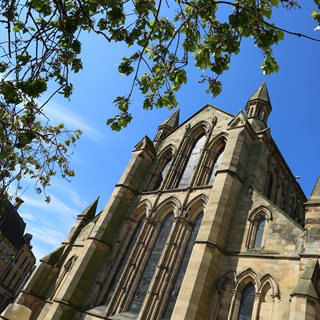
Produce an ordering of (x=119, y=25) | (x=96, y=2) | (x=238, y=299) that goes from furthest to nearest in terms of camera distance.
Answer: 1. (x=238, y=299)
2. (x=119, y=25)
3. (x=96, y=2)

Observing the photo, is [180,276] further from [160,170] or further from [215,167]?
[160,170]

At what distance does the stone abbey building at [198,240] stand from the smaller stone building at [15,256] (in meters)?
33.4

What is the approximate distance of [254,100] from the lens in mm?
18375

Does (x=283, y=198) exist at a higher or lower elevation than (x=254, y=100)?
lower

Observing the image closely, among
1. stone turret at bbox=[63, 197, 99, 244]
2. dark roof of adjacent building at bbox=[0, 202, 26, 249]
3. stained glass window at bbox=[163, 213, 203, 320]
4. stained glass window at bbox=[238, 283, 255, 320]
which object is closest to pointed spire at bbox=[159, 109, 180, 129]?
stone turret at bbox=[63, 197, 99, 244]

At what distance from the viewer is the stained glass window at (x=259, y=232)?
12.4m

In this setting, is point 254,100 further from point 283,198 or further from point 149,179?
point 149,179

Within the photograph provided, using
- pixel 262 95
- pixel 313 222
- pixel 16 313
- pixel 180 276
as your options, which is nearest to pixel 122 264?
pixel 180 276

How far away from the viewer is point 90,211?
22031mm

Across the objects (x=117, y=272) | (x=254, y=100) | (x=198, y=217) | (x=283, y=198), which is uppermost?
(x=254, y=100)

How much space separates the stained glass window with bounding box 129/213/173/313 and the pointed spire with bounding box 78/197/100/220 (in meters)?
7.58

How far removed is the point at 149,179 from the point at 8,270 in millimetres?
42376

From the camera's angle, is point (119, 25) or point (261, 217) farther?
point (261, 217)

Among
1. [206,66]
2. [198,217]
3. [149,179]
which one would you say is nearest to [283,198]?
[198,217]
